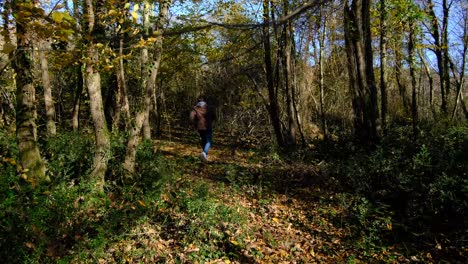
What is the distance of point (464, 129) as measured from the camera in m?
8.30

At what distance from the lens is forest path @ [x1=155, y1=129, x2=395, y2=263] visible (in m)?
5.21

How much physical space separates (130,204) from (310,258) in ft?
9.43

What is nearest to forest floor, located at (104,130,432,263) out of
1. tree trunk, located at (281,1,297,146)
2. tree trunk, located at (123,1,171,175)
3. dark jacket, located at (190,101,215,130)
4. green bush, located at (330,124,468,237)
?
green bush, located at (330,124,468,237)

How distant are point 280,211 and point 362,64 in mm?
4411

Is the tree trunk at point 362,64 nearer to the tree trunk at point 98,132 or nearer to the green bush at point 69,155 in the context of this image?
the tree trunk at point 98,132

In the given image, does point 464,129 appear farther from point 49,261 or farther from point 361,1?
point 49,261

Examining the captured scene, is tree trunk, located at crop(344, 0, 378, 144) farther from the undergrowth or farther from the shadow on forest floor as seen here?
the undergrowth

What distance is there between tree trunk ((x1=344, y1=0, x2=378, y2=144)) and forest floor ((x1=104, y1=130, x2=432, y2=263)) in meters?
2.07

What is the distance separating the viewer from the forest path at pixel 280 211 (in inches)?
205

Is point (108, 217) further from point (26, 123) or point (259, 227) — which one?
point (259, 227)

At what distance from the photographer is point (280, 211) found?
21.6ft

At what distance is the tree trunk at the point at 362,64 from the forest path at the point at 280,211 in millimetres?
2060

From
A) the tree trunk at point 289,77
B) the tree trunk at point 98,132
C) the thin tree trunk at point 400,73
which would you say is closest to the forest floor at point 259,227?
the tree trunk at point 98,132

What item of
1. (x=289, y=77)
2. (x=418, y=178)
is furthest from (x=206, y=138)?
(x=418, y=178)
